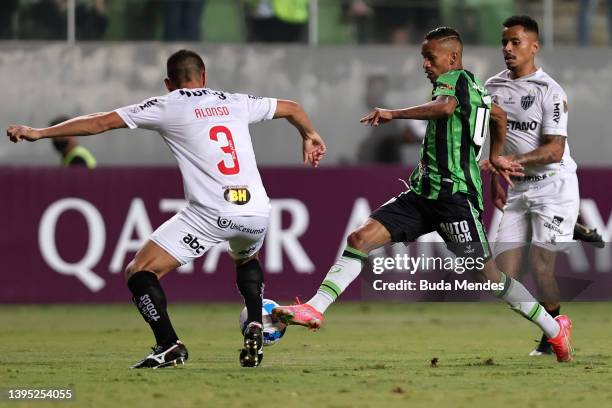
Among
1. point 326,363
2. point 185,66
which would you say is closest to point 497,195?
point 326,363

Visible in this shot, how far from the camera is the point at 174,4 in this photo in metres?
18.6

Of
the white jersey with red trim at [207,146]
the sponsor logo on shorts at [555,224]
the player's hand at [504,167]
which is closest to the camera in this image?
the white jersey with red trim at [207,146]

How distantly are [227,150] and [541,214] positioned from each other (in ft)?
8.93

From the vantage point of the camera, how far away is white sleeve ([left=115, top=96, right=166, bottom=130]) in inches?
366

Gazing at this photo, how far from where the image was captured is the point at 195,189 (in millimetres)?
9438

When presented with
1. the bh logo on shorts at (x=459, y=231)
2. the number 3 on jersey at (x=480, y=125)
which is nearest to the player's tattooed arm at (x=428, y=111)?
the number 3 on jersey at (x=480, y=125)

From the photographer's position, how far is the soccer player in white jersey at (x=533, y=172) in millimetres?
10555

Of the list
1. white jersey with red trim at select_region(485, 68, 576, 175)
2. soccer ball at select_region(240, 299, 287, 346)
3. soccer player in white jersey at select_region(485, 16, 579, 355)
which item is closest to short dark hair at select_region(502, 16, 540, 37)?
soccer player in white jersey at select_region(485, 16, 579, 355)

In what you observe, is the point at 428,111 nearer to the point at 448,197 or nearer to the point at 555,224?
the point at 448,197

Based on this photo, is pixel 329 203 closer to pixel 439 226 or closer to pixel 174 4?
pixel 174 4

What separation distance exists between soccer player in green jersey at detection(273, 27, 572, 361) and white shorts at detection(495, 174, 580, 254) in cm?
115

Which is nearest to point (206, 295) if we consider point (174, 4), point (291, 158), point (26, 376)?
point (291, 158)

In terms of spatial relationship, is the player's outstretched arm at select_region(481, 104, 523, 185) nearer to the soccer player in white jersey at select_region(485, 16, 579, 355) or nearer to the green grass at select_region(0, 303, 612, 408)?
the soccer player in white jersey at select_region(485, 16, 579, 355)

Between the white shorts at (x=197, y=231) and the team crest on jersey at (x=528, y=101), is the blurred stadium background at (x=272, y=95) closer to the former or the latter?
the team crest on jersey at (x=528, y=101)
